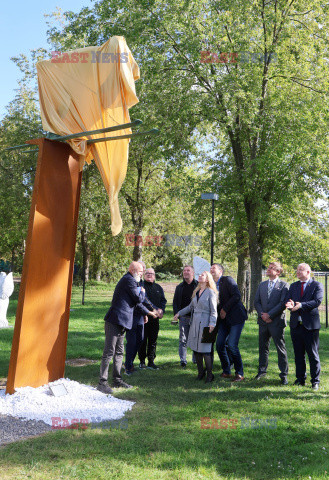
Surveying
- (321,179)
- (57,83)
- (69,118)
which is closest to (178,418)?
(69,118)

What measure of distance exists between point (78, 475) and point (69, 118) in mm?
5074

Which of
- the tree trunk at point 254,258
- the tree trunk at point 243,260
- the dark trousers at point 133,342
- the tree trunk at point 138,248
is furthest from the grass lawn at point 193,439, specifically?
the tree trunk at point 138,248

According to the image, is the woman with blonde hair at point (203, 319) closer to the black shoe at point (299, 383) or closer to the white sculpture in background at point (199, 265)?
the black shoe at point (299, 383)

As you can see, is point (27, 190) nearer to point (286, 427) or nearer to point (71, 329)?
point (71, 329)

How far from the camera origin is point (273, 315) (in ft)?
25.9

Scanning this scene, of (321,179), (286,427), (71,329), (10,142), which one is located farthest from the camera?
(10,142)

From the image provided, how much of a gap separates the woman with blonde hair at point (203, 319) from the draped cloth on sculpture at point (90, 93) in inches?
77.7

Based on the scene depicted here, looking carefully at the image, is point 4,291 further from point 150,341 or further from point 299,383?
point 299,383

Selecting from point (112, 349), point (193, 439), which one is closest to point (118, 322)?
point (112, 349)

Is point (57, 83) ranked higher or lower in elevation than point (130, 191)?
lower

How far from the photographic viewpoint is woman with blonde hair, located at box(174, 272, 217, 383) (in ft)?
25.6

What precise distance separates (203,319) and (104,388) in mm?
2082

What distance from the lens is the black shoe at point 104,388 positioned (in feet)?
22.4

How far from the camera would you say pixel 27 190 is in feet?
85.6
